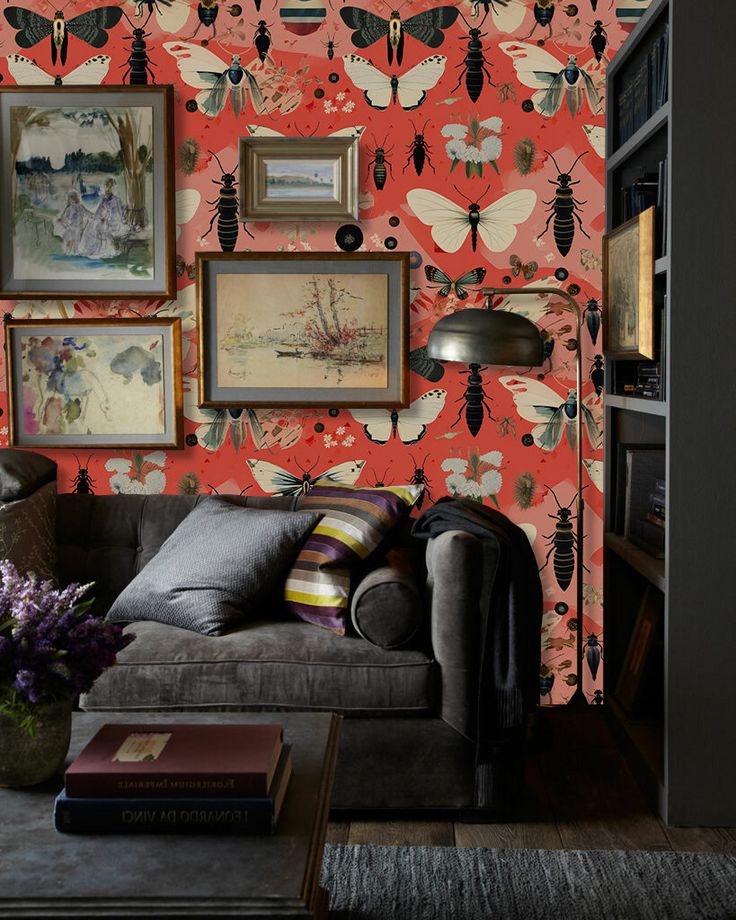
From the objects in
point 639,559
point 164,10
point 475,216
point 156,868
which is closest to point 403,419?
point 475,216

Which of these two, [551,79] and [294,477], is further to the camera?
[294,477]

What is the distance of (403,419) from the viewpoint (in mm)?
3562

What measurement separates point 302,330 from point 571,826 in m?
1.86

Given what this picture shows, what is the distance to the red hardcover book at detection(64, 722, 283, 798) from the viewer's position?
1.59 m

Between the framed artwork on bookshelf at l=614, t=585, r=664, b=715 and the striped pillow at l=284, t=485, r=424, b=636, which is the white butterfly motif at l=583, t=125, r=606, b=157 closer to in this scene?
the striped pillow at l=284, t=485, r=424, b=636

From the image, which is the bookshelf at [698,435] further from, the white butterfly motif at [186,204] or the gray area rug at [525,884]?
the white butterfly motif at [186,204]

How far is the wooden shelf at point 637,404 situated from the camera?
2736 mm

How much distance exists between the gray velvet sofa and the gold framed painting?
851 millimetres

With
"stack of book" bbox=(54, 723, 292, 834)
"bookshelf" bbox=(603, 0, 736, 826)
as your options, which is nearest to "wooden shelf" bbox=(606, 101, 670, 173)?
"bookshelf" bbox=(603, 0, 736, 826)

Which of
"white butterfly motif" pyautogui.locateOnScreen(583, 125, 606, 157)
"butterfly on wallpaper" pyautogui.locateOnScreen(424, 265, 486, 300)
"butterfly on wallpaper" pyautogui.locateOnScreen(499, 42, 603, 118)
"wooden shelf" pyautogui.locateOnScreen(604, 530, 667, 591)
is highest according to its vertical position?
"butterfly on wallpaper" pyautogui.locateOnScreen(499, 42, 603, 118)

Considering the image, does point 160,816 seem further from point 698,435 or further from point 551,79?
point 551,79

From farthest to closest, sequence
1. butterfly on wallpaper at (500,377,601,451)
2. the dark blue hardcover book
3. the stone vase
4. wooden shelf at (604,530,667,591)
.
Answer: butterfly on wallpaper at (500,377,601,451) → wooden shelf at (604,530,667,591) → the stone vase → the dark blue hardcover book

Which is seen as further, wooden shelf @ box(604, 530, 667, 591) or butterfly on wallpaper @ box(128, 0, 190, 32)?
butterfly on wallpaper @ box(128, 0, 190, 32)

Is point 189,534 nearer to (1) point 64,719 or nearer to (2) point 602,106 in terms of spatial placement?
(1) point 64,719
